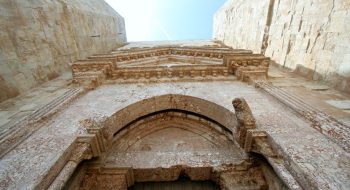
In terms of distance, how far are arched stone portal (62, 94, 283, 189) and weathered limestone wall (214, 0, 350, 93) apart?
2516 millimetres

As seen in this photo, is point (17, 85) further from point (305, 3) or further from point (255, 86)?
point (305, 3)

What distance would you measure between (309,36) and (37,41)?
6.97 m

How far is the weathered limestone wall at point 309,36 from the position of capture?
3765mm

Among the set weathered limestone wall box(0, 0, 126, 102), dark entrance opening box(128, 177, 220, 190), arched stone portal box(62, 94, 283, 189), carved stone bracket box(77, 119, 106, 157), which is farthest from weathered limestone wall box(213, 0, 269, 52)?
weathered limestone wall box(0, 0, 126, 102)

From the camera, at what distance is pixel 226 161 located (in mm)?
3230

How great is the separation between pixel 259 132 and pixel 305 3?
165 inches

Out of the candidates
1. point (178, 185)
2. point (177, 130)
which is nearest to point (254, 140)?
point (178, 185)

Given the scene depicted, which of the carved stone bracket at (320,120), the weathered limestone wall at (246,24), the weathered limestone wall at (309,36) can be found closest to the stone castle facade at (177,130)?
the carved stone bracket at (320,120)

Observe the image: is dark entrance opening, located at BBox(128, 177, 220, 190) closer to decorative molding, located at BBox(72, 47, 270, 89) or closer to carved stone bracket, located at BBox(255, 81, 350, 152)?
carved stone bracket, located at BBox(255, 81, 350, 152)

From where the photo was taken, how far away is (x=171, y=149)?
3.78 meters

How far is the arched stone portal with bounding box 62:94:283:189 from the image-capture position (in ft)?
9.96

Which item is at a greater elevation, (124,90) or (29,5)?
(29,5)

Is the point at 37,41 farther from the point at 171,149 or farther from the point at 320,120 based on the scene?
the point at 320,120

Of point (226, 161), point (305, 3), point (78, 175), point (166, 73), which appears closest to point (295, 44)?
point (305, 3)
